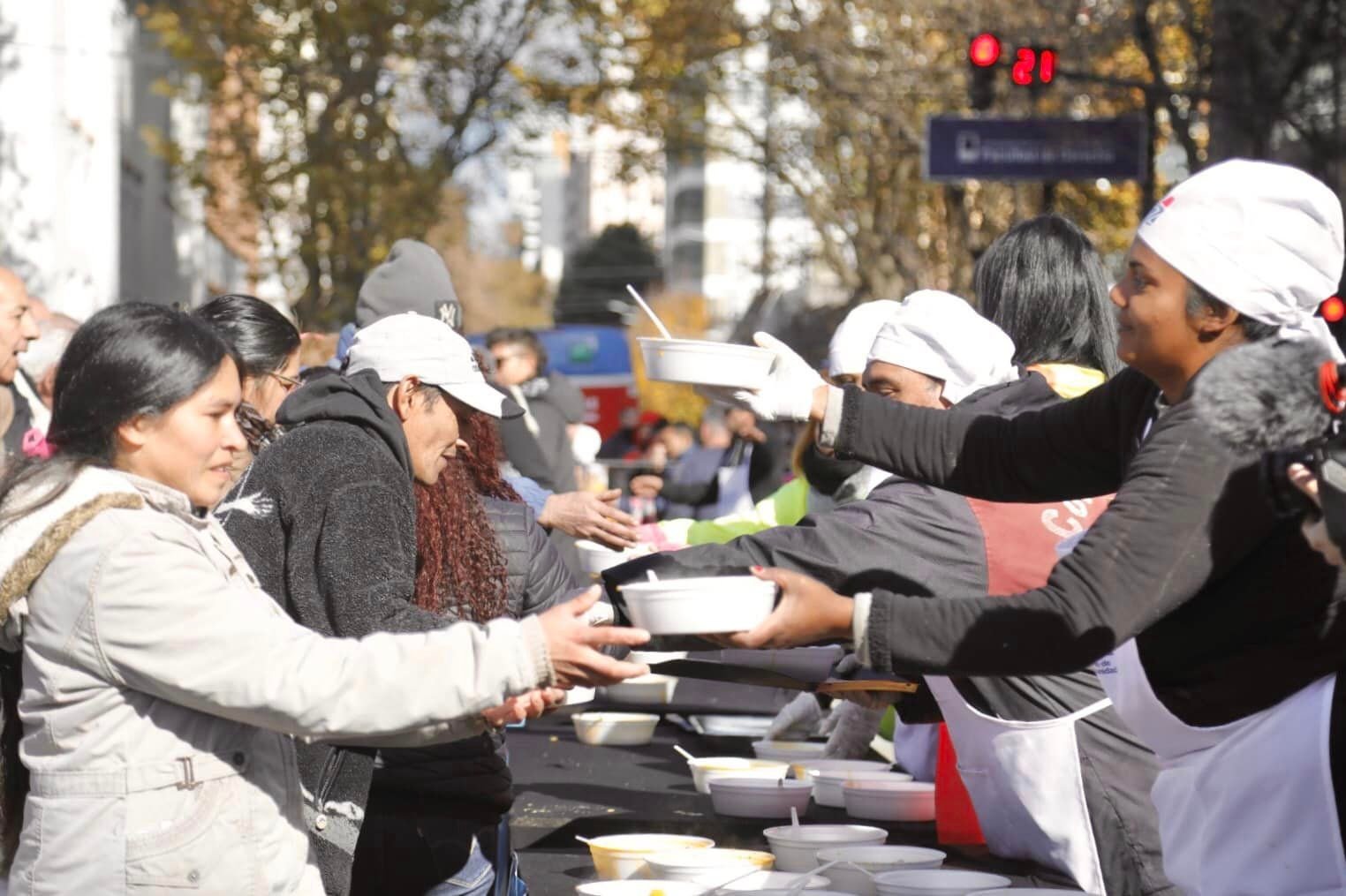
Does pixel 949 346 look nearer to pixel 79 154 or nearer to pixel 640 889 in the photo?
pixel 640 889

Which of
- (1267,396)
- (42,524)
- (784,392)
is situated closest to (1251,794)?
(1267,396)

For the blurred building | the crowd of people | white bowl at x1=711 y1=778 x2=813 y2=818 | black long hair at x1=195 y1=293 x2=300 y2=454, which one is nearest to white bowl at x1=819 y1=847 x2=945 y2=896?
the crowd of people

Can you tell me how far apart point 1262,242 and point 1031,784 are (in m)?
1.65

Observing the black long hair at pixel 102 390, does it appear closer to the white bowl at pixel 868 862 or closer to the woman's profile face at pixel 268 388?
the white bowl at pixel 868 862

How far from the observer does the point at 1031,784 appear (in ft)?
13.8

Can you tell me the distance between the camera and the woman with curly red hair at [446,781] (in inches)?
157

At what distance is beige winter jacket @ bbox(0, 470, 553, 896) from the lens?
2816mm

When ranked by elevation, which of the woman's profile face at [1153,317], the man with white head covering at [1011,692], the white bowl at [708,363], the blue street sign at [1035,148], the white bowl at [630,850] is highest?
the blue street sign at [1035,148]

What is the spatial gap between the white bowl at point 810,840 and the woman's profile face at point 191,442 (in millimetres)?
1751

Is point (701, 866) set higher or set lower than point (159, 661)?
lower

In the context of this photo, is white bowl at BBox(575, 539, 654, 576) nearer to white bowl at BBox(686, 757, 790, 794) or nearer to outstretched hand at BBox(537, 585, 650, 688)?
white bowl at BBox(686, 757, 790, 794)

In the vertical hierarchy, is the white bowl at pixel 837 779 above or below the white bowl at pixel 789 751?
above

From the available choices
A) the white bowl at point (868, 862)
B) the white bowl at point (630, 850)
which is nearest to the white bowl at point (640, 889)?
the white bowl at point (630, 850)

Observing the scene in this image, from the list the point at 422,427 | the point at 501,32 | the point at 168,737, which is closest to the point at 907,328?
the point at 422,427
